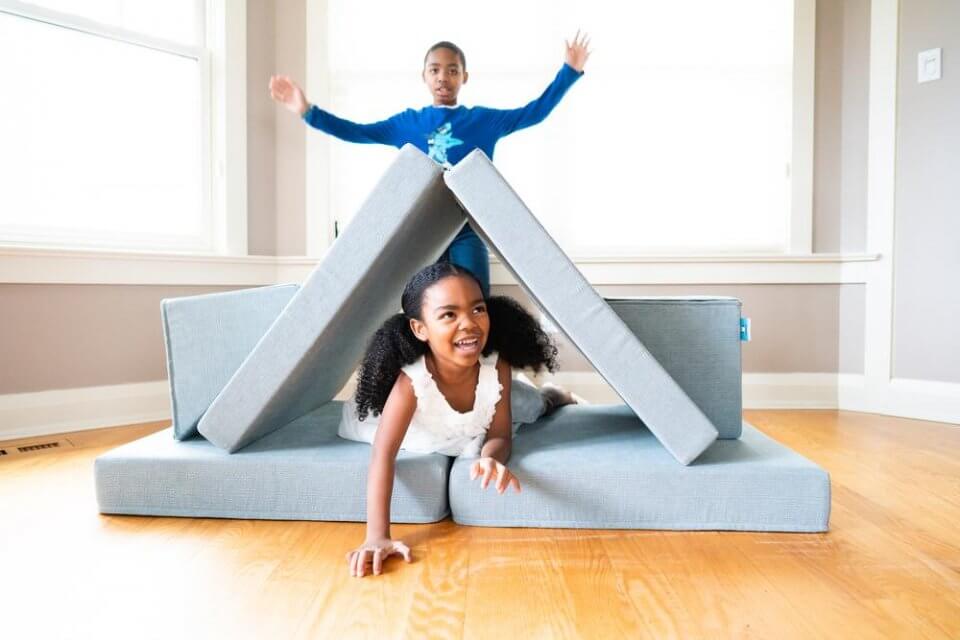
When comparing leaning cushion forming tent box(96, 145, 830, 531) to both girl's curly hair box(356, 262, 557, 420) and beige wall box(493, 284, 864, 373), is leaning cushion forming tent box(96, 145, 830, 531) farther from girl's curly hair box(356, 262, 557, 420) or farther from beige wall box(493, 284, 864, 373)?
beige wall box(493, 284, 864, 373)

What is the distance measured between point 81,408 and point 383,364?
182 centimetres

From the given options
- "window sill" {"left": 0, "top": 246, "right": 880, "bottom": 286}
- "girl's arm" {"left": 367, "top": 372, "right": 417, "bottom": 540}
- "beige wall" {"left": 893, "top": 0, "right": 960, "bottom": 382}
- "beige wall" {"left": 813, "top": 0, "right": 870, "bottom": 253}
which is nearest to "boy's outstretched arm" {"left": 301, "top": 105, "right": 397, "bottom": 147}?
"window sill" {"left": 0, "top": 246, "right": 880, "bottom": 286}

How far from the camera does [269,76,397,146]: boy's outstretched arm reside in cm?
266

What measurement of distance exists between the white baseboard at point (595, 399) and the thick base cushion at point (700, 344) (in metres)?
1.11

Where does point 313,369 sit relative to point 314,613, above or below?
above

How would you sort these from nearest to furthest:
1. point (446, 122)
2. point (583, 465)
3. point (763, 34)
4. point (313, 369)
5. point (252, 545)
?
point (252, 545)
point (583, 465)
point (313, 369)
point (446, 122)
point (763, 34)

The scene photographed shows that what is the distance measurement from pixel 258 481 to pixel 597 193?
2.35m

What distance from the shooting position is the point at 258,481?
1.60 m

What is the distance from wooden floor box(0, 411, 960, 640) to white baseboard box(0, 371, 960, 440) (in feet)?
3.33

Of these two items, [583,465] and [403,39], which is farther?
[403,39]

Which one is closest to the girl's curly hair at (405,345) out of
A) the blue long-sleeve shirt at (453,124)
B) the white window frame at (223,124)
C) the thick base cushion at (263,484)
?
the thick base cushion at (263,484)

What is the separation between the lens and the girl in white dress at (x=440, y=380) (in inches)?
58.1

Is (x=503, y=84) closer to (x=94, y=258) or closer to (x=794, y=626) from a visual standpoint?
(x=94, y=258)

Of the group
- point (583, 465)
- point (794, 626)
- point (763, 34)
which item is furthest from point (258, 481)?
point (763, 34)
